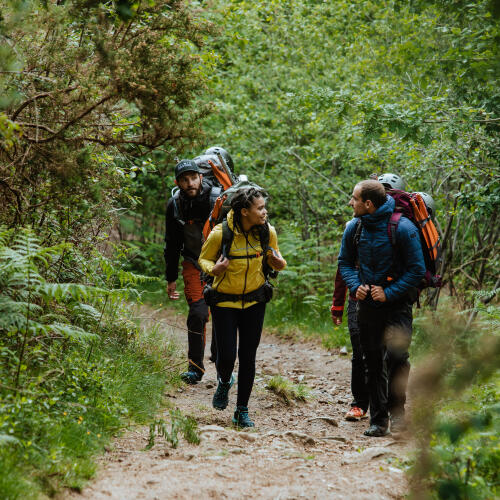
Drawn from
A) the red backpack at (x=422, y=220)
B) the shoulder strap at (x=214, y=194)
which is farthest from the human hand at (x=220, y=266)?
the red backpack at (x=422, y=220)

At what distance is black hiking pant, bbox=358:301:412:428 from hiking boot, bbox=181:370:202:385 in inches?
96.2

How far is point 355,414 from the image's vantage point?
21.0 ft

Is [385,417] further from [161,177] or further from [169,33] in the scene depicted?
[161,177]

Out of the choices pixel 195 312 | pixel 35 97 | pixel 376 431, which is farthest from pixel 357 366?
pixel 35 97

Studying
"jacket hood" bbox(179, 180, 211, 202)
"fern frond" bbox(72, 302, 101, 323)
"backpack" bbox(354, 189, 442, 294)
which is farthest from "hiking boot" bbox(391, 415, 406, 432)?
"jacket hood" bbox(179, 180, 211, 202)

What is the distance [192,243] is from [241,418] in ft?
7.98

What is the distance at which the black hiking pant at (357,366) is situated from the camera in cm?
A: 650

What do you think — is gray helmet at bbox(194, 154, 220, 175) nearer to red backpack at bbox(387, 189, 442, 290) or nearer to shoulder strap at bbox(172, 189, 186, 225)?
shoulder strap at bbox(172, 189, 186, 225)

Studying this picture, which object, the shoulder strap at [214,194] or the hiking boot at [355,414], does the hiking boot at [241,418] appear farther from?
the shoulder strap at [214,194]

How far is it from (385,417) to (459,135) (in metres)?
4.67

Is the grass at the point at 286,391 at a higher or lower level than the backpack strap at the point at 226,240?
lower

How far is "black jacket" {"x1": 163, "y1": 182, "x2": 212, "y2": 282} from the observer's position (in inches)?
276

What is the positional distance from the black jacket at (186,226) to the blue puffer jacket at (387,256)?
7.23 ft

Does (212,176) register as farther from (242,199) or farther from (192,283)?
(242,199)
